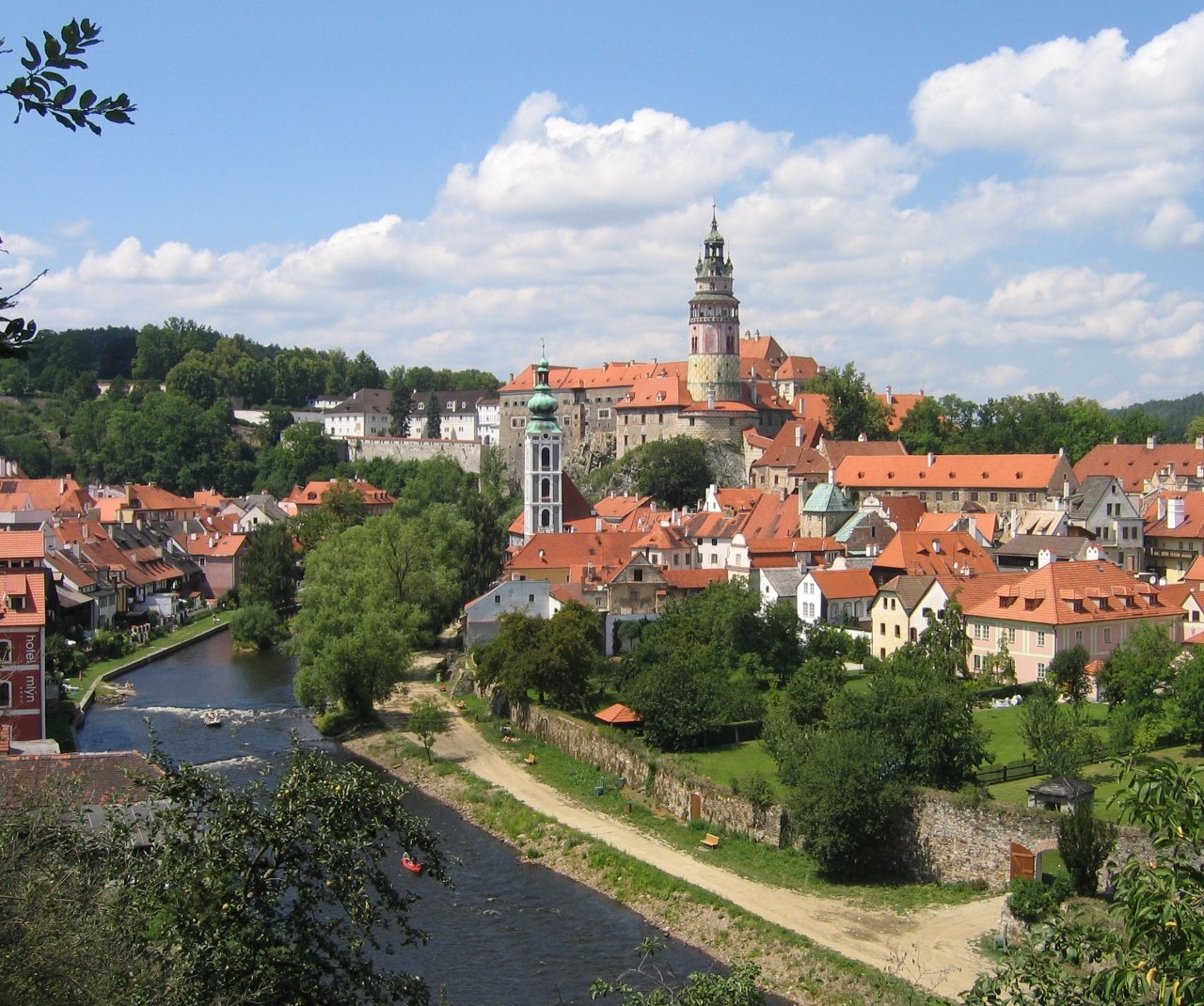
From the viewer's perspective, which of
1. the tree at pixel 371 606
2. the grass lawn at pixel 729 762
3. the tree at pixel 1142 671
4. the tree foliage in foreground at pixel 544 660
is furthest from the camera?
the tree at pixel 371 606

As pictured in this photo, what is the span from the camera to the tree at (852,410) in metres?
75.6

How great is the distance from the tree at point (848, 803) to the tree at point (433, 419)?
291ft

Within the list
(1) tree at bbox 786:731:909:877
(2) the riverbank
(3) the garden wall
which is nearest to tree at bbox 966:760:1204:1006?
(3) the garden wall

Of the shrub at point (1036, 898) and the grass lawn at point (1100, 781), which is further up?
the grass lawn at point (1100, 781)

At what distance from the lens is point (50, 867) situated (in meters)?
10.4

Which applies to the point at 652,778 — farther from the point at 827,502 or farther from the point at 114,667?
the point at 827,502

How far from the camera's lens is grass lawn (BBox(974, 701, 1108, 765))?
2609cm

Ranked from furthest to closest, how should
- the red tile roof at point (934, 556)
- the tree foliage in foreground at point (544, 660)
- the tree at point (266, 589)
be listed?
the tree at point (266, 589) < the red tile roof at point (934, 556) < the tree foliage in foreground at point (544, 660)

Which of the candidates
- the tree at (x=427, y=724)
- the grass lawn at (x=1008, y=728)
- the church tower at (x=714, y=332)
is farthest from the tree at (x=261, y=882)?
the church tower at (x=714, y=332)

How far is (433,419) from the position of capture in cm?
11081

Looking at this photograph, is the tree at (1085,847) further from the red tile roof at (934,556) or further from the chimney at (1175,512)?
the chimney at (1175,512)

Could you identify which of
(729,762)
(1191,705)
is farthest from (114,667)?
(1191,705)

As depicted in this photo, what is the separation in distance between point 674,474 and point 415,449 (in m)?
34.3

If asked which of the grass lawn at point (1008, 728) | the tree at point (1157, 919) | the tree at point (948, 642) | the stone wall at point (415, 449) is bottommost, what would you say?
the grass lawn at point (1008, 728)
